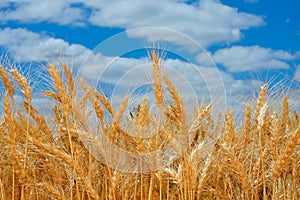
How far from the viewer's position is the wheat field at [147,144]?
3.12 meters

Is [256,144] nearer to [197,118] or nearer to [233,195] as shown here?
[233,195]

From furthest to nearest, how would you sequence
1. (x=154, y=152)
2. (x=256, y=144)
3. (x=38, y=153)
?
1. (x=256, y=144)
2. (x=38, y=153)
3. (x=154, y=152)

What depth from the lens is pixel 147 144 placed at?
10.3 ft

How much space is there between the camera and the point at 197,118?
3.20 meters

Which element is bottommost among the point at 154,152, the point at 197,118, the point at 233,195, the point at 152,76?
the point at 233,195

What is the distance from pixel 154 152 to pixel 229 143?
521 millimetres

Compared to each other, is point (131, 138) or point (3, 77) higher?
point (3, 77)

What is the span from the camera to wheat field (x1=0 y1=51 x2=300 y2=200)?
3121mm

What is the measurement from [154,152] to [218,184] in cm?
95

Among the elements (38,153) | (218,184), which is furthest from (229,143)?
(38,153)

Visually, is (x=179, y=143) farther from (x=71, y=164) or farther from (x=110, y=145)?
(x=71, y=164)

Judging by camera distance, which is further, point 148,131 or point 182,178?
point 182,178

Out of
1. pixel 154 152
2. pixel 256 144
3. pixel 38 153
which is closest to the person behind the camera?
pixel 154 152

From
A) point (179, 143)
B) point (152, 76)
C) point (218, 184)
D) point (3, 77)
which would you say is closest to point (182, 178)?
point (179, 143)
